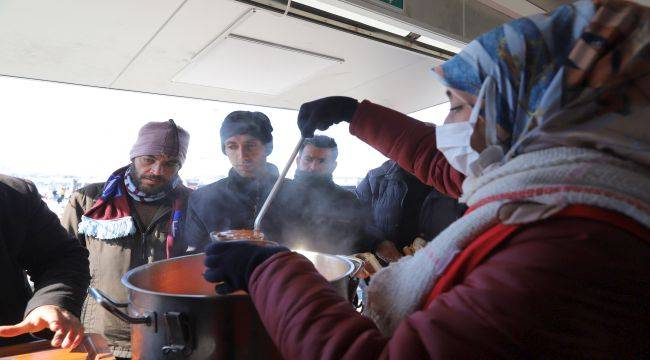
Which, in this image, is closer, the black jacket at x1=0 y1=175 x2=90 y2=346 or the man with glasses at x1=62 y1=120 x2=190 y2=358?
the black jacket at x1=0 y1=175 x2=90 y2=346

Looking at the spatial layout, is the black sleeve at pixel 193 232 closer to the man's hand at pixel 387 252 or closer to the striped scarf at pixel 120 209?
the striped scarf at pixel 120 209

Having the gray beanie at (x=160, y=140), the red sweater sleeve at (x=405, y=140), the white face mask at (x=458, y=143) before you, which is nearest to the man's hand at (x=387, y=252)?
the red sweater sleeve at (x=405, y=140)

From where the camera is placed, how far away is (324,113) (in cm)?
125

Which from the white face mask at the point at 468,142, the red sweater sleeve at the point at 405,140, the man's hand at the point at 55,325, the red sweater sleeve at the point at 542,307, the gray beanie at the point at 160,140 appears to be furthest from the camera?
the gray beanie at the point at 160,140

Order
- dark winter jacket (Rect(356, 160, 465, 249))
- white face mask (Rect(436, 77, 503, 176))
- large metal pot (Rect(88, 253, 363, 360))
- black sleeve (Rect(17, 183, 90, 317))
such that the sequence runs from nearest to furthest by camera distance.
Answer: white face mask (Rect(436, 77, 503, 176))
large metal pot (Rect(88, 253, 363, 360))
black sleeve (Rect(17, 183, 90, 317))
dark winter jacket (Rect(356, 160, 465, 249))

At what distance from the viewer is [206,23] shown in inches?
82.8

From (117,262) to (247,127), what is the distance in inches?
40.0

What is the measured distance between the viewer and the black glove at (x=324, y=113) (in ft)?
4.07

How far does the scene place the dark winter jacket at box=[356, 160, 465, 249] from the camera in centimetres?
253

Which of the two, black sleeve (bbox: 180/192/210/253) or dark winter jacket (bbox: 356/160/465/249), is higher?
black sleeve (bbox: 180/192/210/253)

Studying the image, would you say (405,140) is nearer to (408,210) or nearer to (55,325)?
(55,325)

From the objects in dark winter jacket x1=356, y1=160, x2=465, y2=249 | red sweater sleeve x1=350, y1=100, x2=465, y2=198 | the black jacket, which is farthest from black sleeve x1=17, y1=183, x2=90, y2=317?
dark winter jacket x1=356, y1=160, x2=465, y2=249

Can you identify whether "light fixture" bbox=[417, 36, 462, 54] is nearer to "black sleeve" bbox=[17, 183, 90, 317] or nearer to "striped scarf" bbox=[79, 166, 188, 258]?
"striped scarf" bbox=[79, 166, 188, 258]

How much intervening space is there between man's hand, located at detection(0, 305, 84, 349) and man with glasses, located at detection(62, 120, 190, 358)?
853 millimetres
